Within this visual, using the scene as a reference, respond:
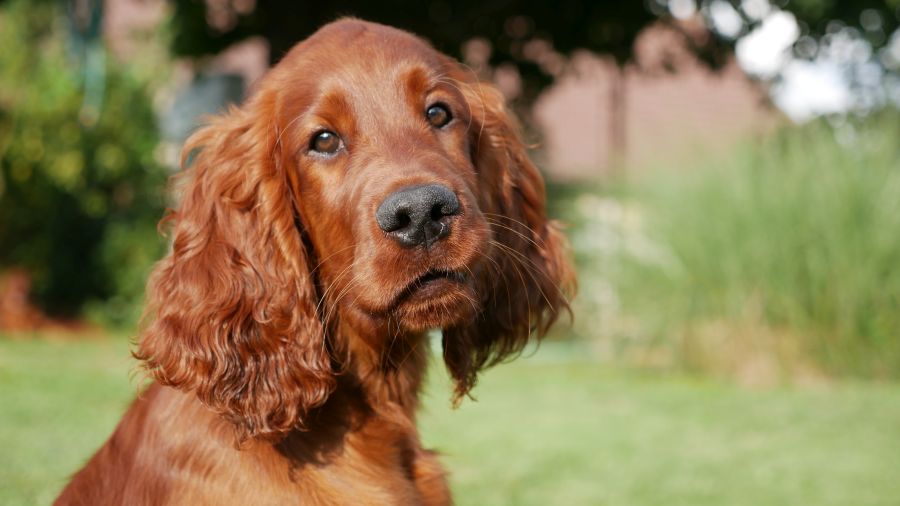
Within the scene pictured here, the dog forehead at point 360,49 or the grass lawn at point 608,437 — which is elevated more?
the dog forehead at point 360,49

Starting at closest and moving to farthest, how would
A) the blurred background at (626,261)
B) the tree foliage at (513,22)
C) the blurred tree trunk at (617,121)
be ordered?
the blurred background at (626,261) < the tree foliage at (513,22) < the blurred tree trunk at (617,121)

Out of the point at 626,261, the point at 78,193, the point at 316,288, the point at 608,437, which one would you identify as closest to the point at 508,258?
the point at 316,288

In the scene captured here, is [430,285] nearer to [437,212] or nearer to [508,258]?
[437,212]

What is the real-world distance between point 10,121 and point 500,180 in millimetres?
10653

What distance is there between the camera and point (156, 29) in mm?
19094

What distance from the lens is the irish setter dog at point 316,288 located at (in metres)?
2.57

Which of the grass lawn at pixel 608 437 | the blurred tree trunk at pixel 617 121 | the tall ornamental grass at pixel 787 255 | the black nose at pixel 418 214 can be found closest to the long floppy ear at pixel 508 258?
the grass lawn at pixel 608 437

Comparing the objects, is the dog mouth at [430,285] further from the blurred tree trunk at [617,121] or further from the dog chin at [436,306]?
the blurred tree trunk at [617,121]

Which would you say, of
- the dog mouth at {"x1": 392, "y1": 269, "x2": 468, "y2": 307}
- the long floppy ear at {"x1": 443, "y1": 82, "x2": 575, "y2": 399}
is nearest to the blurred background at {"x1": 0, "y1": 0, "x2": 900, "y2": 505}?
the long floppy ear at {"x1": 443, "y1": 82, "x2": 575, "y2": 399}

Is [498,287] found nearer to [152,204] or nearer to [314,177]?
[314,177]

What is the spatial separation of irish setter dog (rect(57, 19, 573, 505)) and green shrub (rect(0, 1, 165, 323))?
979cm

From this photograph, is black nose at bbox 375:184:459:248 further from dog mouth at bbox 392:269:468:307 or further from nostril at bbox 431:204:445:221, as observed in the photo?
dog mouth at bbox 392:269:468:307

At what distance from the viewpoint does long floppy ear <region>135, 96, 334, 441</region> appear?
2662mm

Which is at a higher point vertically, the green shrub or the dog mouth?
the dog mouth
